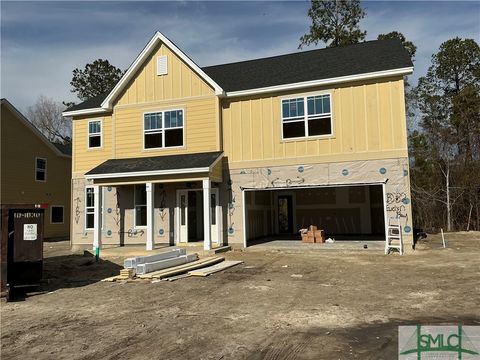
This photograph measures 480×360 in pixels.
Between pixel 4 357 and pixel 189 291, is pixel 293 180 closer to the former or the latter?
A: pixel 189 291

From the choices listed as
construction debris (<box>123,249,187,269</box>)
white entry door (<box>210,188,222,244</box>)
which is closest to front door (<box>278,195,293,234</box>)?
white entry door (<box>210,188,222,244</box>)

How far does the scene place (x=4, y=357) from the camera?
5633mm

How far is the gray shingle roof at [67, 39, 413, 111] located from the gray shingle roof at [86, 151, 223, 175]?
10.0 feet

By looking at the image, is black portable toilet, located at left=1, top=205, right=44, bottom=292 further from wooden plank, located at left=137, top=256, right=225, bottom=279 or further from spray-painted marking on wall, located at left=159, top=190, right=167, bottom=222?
spray-painted marking on wall, located at left=159, top=190, right=167, bottom=222

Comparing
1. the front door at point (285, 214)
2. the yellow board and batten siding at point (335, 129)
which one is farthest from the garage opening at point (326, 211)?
the yellow board and batten siding at point (335, 129)

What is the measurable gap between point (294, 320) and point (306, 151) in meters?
9.78

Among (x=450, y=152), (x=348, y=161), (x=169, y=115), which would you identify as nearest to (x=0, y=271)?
(x=169, y=115)

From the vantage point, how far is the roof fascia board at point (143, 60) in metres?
17.0

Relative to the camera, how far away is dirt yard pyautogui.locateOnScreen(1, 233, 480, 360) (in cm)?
569

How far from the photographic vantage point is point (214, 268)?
39.9 feet

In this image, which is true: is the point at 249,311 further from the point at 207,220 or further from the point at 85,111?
the point at 85,111

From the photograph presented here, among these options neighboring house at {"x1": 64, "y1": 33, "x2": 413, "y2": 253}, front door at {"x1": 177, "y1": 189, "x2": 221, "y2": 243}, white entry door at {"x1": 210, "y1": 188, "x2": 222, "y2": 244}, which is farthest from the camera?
front door at {"x1": 177, "y1": 189, "x2": 221, "y2": 243}

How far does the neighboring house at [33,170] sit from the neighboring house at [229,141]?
868 cm

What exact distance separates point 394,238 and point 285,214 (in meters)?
9.60
